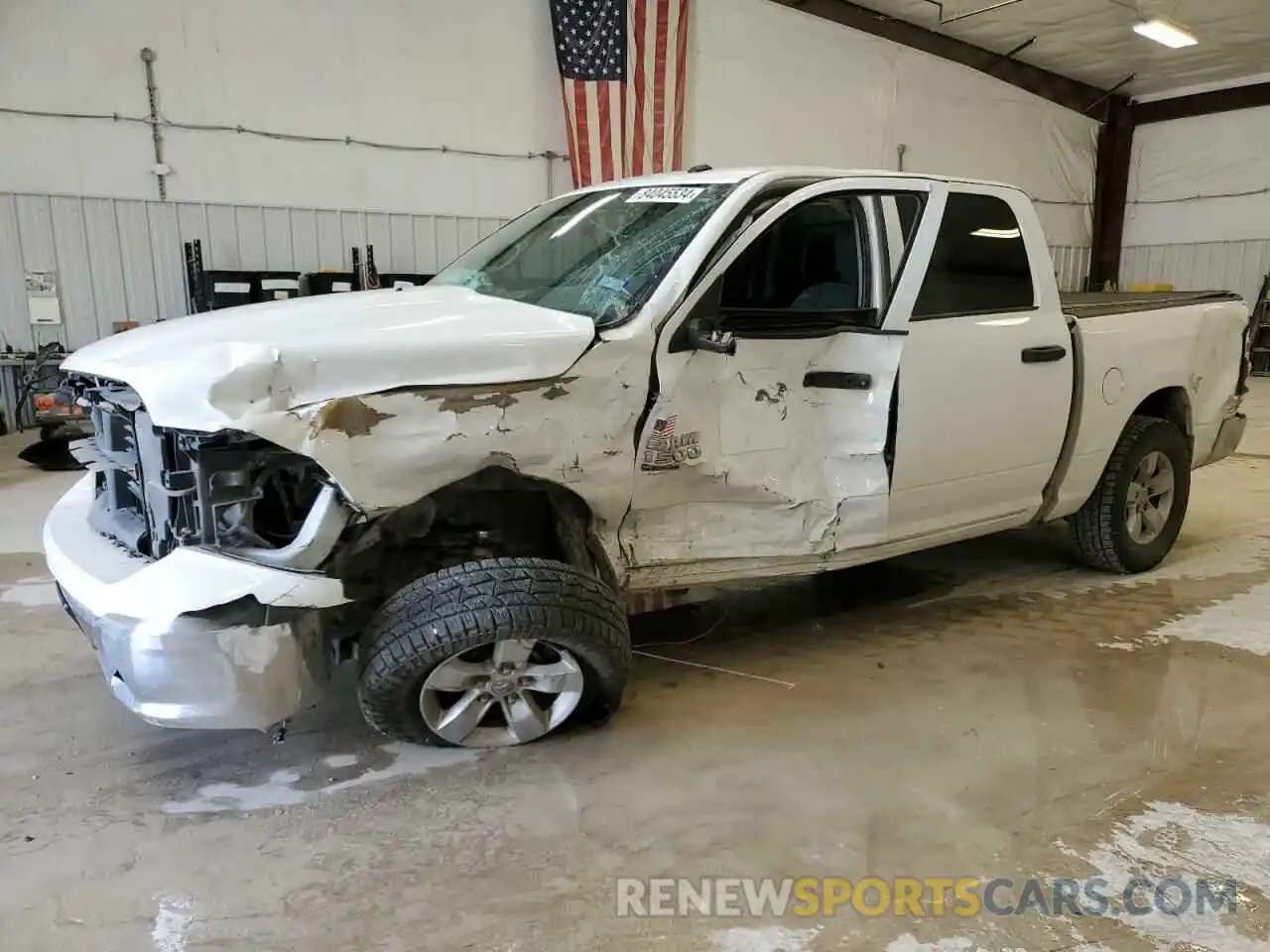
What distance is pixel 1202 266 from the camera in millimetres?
16062

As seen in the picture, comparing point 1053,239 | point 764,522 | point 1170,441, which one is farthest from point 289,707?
point 1053,239

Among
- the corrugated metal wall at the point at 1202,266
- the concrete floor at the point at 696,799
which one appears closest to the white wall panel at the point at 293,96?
the concrete floor at the point at 696,799

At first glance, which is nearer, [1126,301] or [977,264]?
[977,264]

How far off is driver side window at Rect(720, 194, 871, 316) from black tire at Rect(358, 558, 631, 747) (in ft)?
4.08

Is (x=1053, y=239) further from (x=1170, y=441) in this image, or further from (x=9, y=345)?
(x=9, y=345)

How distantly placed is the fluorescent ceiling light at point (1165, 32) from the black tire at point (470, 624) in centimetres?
1241

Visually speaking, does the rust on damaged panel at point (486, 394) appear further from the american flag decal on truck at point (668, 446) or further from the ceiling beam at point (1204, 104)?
the ceiling beam at point (1204, 104)

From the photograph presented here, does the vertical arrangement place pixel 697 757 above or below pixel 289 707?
below

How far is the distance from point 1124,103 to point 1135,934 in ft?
60.0

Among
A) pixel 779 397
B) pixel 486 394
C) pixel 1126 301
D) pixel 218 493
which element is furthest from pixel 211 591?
pixel 1126 301

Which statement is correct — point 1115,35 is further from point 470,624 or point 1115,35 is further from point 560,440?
point 470,624

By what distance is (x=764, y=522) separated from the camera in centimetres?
318

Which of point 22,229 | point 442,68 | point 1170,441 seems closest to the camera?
point 1170,441

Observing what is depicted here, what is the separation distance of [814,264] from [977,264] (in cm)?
67
